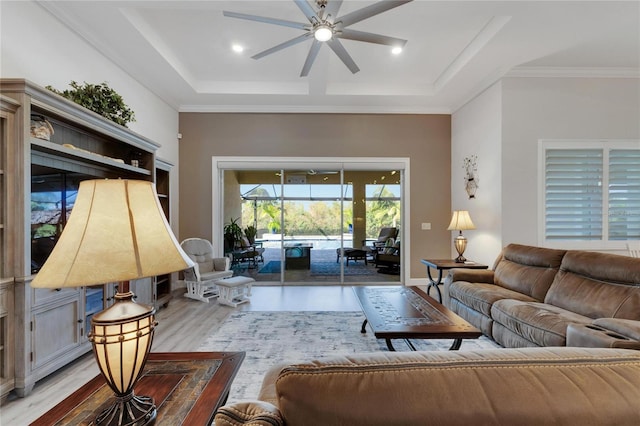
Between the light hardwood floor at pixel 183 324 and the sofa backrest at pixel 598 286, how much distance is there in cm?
241

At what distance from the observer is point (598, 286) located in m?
→ 2.50

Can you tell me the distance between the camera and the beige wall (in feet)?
17.9

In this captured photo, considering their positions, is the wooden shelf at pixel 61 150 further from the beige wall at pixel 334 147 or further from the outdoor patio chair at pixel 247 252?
the outdoor patio chair at pixel 247 252

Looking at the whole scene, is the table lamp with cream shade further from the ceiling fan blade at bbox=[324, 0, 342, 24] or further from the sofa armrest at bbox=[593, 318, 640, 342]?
the sofa armrest at bbox=[593, 318, 640, 342]

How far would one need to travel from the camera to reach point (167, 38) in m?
3.61

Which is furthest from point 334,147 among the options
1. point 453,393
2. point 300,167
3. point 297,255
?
point 453,393

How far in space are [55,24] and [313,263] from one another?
5.02m

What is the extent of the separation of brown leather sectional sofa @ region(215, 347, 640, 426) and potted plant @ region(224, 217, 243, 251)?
17.4 ft

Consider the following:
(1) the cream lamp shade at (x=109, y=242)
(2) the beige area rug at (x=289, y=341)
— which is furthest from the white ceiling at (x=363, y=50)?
(2) the beige area rug at (x=289, y=341)

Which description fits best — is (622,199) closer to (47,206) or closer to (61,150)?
(61,150)

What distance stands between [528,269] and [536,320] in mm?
1103

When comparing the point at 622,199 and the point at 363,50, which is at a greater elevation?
the point at 363,50

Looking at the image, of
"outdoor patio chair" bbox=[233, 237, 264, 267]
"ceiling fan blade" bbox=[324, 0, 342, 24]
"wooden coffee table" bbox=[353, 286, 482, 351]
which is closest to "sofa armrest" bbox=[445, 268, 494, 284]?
"wooden coffee table" bbox=[353, 286, 482, 351]

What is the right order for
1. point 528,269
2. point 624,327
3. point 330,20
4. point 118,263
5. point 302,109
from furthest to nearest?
point 302,109 → point 528,269 → point 330,20 → point 624,327 → point 118,263
